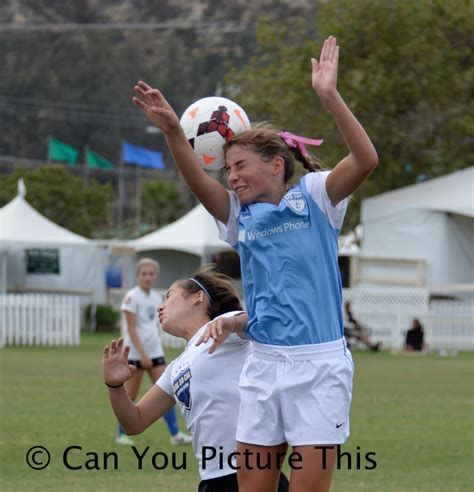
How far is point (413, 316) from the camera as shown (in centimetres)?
3100

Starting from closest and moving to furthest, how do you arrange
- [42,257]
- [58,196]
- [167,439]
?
[167,439] → [42,257] → [58,196]

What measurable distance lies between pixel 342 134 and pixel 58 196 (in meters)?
55.6

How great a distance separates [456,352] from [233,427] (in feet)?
82.2

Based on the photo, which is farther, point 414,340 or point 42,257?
point 42,257

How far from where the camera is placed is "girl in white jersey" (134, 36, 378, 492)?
5246mm

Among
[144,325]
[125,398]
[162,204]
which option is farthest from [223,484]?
[162,204]

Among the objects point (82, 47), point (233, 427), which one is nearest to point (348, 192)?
point (233, 427)

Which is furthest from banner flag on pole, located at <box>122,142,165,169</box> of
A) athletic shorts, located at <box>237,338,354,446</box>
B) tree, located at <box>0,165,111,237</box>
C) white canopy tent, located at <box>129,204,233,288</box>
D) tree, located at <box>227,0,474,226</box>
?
athletic shorts, located at <box>237,338,354,446</box>

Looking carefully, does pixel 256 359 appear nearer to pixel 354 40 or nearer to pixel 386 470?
pixel 386 470

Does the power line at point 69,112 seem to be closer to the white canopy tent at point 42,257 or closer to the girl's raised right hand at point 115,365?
the white canopy tent at point 42,257

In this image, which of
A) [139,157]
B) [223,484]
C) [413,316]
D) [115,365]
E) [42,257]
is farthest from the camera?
[139,157]

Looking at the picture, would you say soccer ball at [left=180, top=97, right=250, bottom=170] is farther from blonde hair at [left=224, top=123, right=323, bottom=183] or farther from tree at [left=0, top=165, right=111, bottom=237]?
tree at [left=0, top=165, right=111, bottom=237]

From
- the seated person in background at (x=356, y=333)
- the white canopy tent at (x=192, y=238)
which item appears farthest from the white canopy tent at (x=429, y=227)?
the white canopy tent at (x=192, y=238)

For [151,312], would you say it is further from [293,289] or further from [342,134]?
[342,134]
